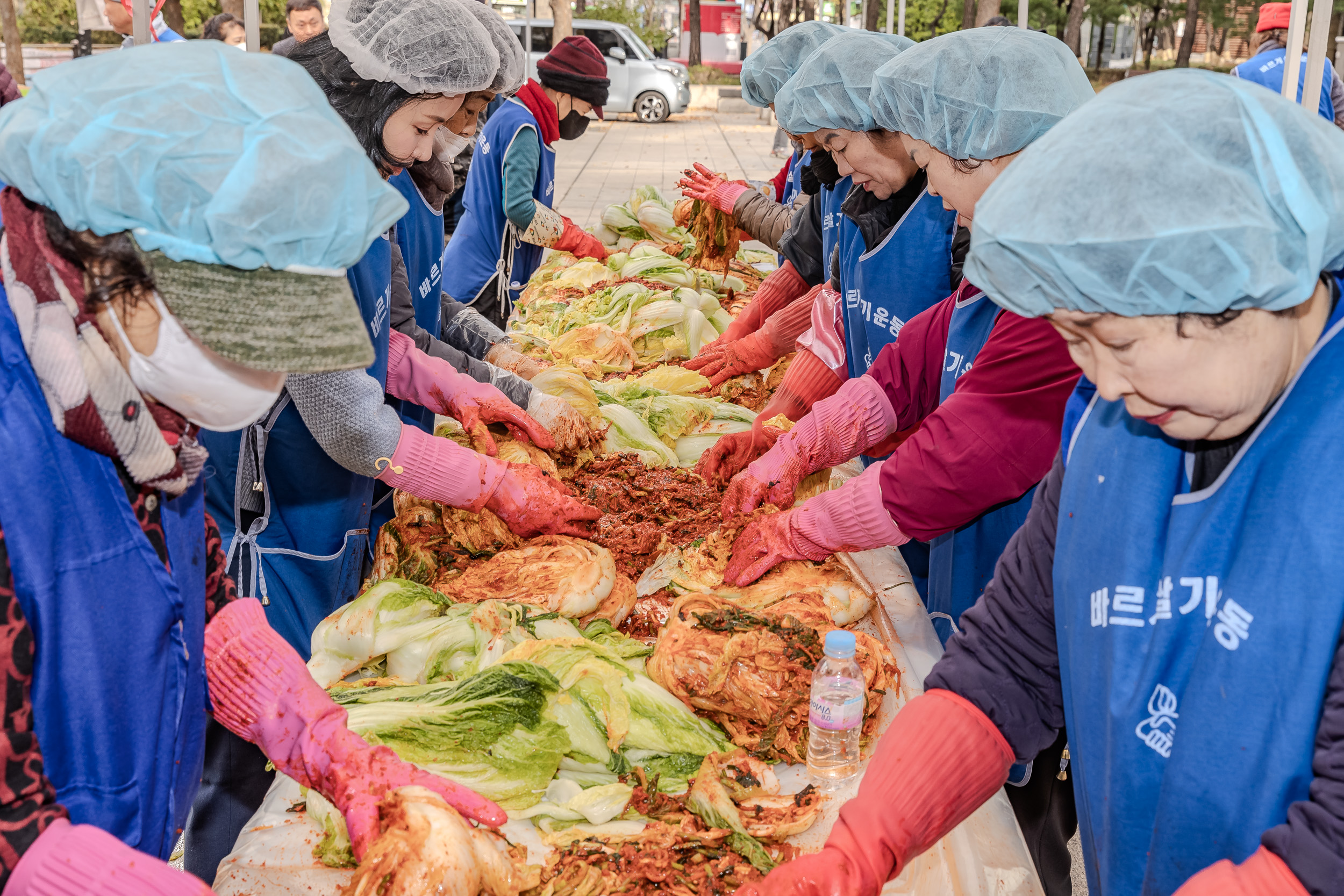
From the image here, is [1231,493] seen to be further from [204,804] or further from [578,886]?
[204,804]

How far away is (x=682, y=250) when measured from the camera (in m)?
6.83

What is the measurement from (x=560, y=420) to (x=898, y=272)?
4.16 ft

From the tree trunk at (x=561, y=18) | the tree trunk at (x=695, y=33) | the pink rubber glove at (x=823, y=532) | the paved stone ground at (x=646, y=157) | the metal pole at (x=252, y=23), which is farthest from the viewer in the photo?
the tree trunk at (x=695, y=33)

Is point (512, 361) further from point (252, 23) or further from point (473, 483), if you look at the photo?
point (252, 23)

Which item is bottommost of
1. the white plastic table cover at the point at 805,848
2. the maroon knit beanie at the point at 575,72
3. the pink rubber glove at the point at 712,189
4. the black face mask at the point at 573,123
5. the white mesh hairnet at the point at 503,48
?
the pink rubber glove at the point at 712,189

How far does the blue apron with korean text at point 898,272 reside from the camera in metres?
3.30

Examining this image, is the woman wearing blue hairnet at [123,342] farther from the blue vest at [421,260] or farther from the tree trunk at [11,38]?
the tree trunk at [11,38]

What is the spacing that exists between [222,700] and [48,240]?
90cm

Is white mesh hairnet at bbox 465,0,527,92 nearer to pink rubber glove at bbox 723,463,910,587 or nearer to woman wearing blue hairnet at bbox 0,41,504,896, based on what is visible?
pink rubber glove at bbox 723,463,910,587

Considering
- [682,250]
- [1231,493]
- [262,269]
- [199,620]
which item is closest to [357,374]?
[199,620]

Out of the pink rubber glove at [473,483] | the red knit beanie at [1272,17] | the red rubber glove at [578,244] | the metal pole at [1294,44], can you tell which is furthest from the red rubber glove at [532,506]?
the red knit beanie at [1272,17]

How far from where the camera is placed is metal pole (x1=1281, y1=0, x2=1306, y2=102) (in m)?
2.23

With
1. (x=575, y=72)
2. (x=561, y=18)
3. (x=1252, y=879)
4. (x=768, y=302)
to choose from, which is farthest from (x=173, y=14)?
(x=1252, y=879)

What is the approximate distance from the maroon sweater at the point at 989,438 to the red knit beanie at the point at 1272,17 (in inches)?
294
